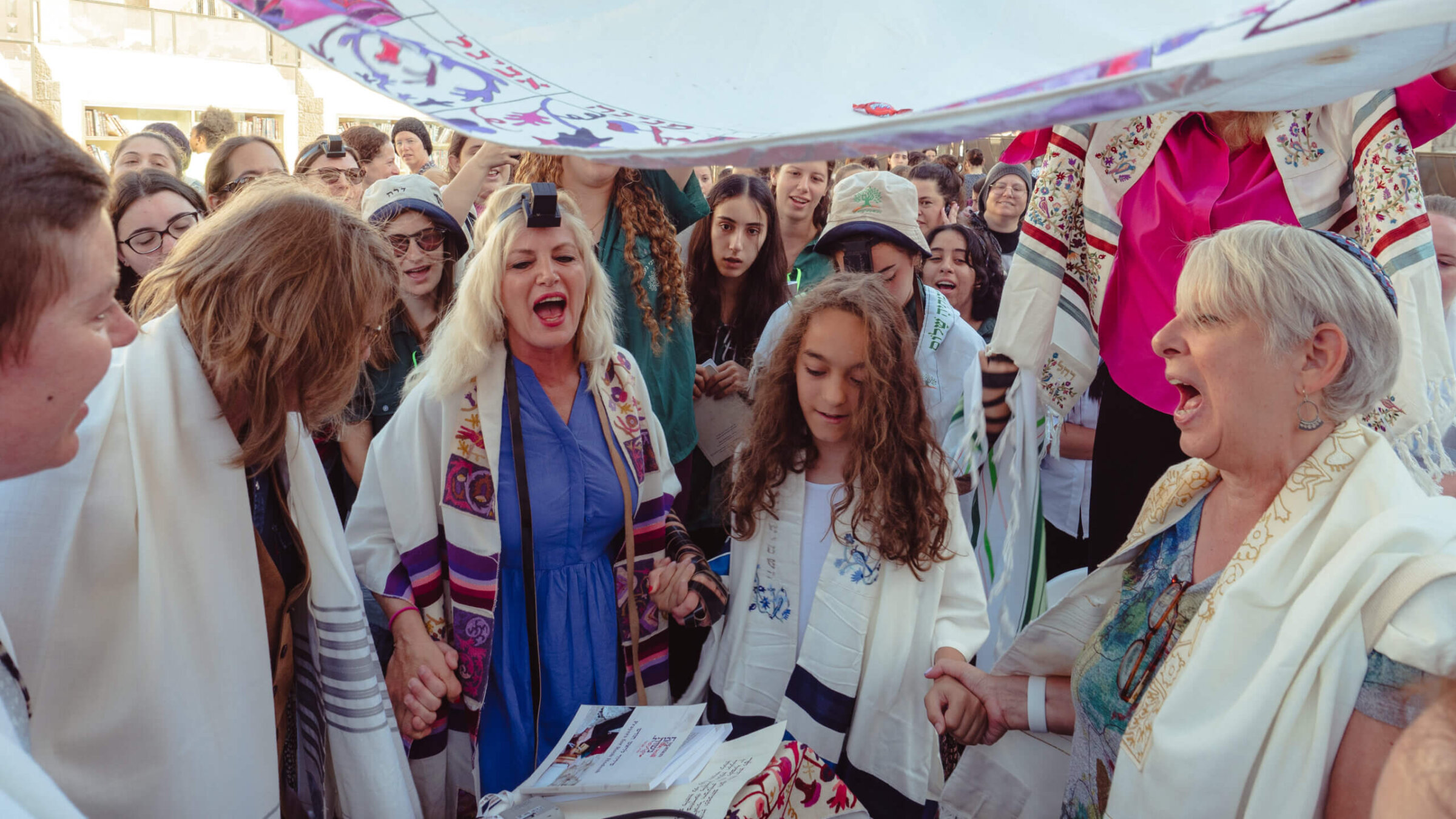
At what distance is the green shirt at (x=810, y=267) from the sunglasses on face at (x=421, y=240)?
4.22 feet

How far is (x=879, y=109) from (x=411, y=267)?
277 cm

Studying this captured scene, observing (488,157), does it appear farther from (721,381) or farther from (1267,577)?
(1267,577)

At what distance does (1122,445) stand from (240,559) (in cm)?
196

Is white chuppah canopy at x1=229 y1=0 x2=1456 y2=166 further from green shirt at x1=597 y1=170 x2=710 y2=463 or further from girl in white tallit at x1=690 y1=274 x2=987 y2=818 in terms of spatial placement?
green shirt at x1=597 y1=170 x2=710 y2=463

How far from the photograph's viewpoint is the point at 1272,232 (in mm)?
1680

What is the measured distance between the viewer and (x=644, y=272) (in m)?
3.20

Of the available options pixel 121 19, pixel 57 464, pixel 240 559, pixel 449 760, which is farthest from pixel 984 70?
pixel 121 19

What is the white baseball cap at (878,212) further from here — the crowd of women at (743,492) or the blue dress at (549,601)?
the blue dress at (549,601)

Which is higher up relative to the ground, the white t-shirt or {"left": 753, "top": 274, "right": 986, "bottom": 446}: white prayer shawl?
{"left": 753, "top": 274, "right": 986, "bottom": 446}: white prayer shawl

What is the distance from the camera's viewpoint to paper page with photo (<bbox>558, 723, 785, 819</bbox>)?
156 centimetres

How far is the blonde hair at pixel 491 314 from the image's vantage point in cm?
243

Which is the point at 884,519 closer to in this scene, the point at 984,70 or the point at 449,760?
the point at 449,760

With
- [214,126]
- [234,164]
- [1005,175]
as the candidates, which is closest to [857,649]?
[234,164]

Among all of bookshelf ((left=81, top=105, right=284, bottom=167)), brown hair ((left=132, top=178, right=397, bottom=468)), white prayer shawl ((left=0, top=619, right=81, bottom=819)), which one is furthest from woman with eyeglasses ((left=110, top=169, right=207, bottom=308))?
bookshelf ((left=81, top=105, right=284, bottom=167))
